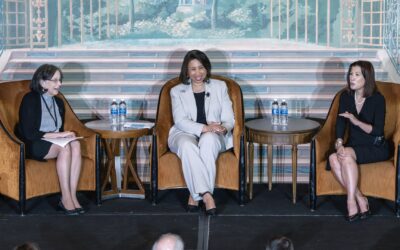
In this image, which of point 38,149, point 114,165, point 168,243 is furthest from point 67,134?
point 168,243

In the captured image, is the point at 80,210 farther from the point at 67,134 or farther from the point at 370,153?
the point at 370,153

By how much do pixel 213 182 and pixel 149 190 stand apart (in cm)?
90

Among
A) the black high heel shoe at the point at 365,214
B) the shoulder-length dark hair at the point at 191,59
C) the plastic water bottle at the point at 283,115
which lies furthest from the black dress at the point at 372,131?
the shoulder-length dark hair at the point at 191,59

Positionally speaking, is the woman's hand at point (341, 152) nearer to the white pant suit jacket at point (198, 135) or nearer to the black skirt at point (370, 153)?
the black skirt at point (370, 153)

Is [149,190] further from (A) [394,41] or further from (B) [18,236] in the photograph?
(A) [394,41]

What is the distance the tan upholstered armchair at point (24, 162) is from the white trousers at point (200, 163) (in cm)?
71

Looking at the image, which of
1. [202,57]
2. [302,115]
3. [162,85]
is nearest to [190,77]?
[202,57]

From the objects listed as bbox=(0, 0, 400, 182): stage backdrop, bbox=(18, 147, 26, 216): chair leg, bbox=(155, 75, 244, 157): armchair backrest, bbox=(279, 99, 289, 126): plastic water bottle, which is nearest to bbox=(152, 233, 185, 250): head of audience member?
bbox=(18, 147, 26, 216): chair leg

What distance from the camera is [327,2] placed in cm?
722

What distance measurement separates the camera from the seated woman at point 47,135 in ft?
20.4

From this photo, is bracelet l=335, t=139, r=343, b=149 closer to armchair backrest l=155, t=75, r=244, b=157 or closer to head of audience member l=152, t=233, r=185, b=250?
armchair backrest l=155, t=75, r=244, b=157

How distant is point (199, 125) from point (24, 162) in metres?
1.37

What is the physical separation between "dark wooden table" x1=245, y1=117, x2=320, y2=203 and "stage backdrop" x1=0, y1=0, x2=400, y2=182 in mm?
472

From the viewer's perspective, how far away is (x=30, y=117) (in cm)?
621
